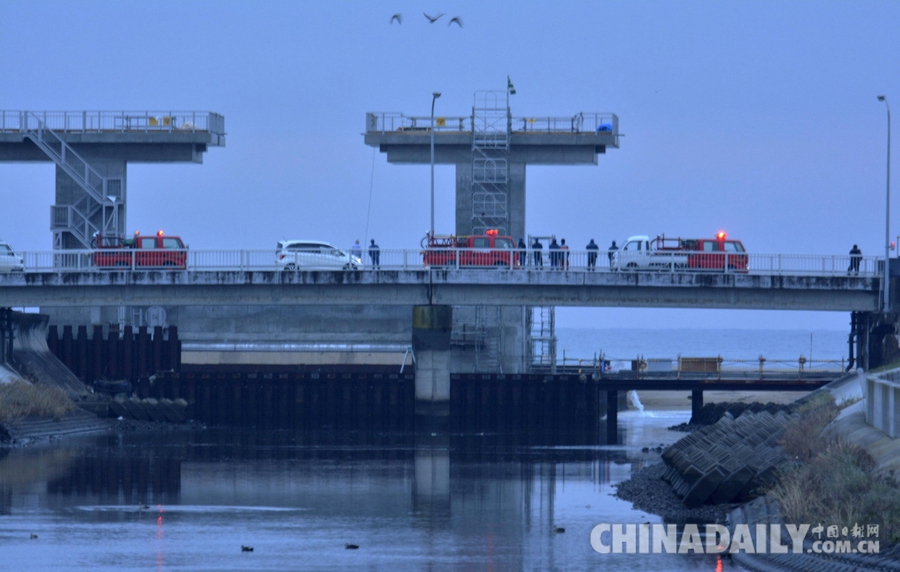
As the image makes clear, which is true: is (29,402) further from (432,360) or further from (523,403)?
(523,403)

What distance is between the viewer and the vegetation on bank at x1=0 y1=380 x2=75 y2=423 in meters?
47.8

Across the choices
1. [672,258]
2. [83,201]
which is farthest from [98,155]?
[672,258]

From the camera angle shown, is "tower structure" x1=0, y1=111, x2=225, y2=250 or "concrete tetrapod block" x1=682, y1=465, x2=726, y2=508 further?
"tower structure" x1=0, y1=111, x2=225, y2=250

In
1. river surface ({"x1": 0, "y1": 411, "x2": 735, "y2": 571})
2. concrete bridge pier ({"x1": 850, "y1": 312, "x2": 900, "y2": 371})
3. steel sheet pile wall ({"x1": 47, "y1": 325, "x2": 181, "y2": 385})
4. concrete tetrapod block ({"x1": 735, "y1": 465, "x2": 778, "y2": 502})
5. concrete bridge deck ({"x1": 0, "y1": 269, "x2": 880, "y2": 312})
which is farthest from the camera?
steel sheet pile wall ({"x1": 47, "y1": 325, "x2": 181, "y2": 385})

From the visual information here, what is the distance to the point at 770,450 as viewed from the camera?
30.4 metres

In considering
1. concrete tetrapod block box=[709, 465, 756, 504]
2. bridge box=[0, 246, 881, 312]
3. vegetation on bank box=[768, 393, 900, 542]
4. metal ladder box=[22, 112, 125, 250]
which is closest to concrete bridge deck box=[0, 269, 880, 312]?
bridge box=[0, 246, 881, 312]

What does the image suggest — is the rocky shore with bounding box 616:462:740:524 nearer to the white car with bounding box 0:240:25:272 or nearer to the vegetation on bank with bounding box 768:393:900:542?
the vegetation on bank with bounding box 768:393:900:542

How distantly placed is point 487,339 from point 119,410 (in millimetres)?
20547

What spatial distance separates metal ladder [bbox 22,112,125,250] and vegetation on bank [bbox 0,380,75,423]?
1990cm

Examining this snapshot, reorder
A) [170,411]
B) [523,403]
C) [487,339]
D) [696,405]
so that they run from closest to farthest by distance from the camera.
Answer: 1. [170,411]
2. [523,403]
3. [696,405]
4. [487,339]

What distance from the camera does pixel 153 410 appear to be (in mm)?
57062

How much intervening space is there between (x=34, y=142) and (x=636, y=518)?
51.4 meters

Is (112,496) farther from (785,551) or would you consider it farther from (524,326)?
(524,326)

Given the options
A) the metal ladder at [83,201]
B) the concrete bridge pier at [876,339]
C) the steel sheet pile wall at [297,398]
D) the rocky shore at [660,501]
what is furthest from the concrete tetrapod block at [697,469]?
the metal ladder at [83,201]
